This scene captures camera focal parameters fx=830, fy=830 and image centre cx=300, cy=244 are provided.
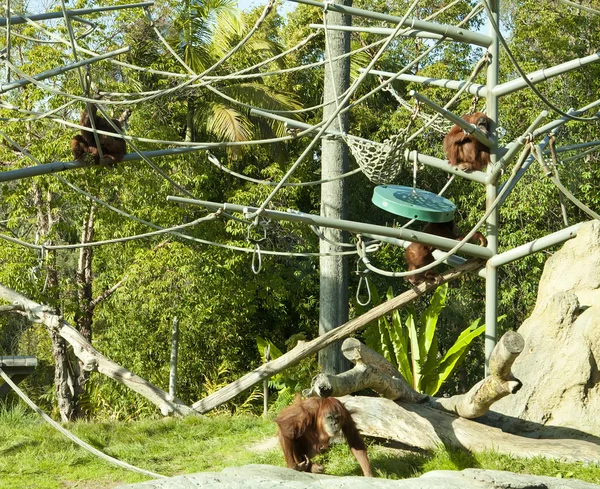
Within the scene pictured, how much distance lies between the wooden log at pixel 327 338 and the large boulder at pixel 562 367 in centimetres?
95

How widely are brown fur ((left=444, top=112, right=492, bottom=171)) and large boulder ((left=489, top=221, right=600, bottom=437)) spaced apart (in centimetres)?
135

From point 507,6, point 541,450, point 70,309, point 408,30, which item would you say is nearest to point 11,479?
point 541,450

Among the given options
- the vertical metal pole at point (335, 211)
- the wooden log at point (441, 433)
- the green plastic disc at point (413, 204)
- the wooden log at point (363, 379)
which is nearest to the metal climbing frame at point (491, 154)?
the green plastic disc at point (413, 204)

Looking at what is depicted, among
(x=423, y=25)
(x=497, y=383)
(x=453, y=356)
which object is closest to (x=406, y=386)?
(x=497, y=383)

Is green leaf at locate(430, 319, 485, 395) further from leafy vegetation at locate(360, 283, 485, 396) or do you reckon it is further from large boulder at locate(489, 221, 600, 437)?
large boulder at locate(489, 221, 600, 437)

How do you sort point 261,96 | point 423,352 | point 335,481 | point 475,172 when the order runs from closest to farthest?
point 335,481 < point 475,172 < point 423,352 < point 261,96

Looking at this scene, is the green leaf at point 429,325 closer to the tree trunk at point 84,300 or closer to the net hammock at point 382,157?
the net hammock at point 382,157

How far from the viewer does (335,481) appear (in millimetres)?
3934

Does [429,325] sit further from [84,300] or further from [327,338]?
[84,300]

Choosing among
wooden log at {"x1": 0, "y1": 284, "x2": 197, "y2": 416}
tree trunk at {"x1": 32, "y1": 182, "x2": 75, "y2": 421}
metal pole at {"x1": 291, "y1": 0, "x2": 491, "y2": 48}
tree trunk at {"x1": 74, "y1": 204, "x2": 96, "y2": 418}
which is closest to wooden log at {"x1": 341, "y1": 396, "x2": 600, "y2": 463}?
wooden log at {"x1": 0, "y1": 284, "x2": 197, "y2": 416}

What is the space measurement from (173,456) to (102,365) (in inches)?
50.8

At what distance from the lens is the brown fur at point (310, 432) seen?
5262 mm

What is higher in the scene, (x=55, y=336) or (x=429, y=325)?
(x=429, y=325)

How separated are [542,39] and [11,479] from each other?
11.2 meters
